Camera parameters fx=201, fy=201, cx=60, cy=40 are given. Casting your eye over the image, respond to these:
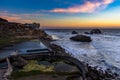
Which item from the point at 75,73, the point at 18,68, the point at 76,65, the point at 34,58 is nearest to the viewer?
the point at 75,73

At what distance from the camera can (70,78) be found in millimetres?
21875

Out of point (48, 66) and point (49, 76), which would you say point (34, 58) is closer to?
point (48, 66)

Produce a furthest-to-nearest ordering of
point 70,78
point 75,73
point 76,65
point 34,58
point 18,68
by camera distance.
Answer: point 34,58
point 76,65
point 18,68
point 75,73
point 70,78

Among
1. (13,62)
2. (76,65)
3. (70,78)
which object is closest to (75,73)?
(70,78)

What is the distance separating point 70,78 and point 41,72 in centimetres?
390

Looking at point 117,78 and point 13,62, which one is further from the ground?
point 13,62

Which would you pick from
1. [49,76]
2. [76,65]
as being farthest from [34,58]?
[49,76]

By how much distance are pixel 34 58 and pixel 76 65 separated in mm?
7846

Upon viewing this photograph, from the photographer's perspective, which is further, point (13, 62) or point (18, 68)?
point (13, 62)

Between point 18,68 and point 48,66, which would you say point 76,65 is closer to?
point 48,66

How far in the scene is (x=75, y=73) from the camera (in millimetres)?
23844

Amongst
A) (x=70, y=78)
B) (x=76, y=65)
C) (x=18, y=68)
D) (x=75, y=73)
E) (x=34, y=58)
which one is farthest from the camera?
(x=34, y=58)

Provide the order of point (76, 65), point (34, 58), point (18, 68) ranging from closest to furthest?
point (18, 68), point (76, 65), point (34, 58)

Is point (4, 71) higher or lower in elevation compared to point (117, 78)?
higher
